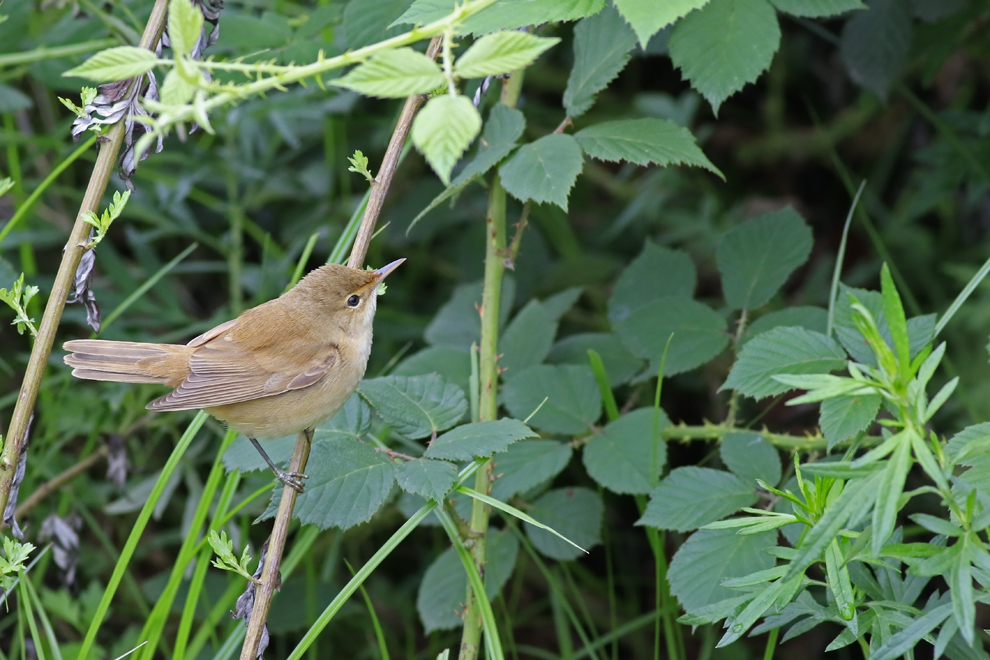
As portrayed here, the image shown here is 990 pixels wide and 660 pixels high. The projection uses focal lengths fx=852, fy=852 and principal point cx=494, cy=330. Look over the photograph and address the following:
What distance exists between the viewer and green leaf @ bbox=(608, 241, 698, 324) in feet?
9.23

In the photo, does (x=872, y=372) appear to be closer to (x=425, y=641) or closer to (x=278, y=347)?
(x=278, y=347)

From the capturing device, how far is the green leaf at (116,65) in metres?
1.28

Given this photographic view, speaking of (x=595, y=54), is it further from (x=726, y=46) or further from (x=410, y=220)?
(x=410, y=220)

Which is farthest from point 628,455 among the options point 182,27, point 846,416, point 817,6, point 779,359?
point 182,27

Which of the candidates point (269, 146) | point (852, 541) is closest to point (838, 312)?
point (852, 541)

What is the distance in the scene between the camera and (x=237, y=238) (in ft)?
12.3

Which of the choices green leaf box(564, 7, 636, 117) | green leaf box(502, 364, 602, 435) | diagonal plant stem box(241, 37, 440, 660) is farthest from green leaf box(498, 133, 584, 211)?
green leaf box(502, 364, 602, 435)

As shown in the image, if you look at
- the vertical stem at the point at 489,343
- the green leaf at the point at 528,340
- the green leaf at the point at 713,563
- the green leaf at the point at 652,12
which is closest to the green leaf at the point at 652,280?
the green leaf at the point at 528,340

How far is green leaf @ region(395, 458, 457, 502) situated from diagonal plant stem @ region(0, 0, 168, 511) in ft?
2.69

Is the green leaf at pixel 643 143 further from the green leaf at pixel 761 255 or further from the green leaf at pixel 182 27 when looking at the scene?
the green leaf at pixel 182 27

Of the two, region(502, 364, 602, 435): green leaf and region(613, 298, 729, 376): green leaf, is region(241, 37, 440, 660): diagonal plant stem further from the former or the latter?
region(613, 298, 729, 376): green leaf

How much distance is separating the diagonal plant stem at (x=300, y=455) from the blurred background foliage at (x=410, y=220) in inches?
20.8

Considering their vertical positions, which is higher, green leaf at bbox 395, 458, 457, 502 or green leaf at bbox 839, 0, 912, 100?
green leaf at bbox 839, 0, 912, 100

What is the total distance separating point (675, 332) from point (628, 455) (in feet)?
1.38
